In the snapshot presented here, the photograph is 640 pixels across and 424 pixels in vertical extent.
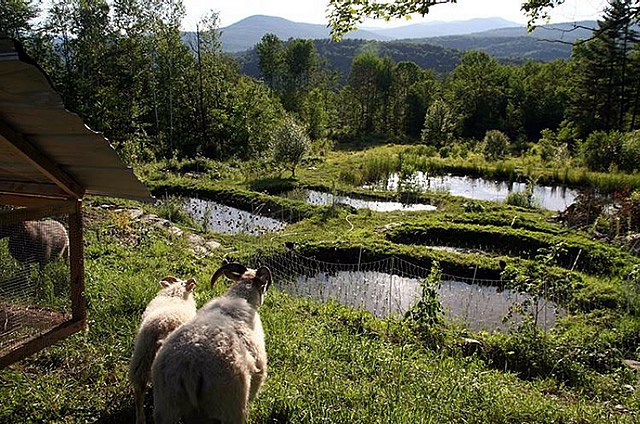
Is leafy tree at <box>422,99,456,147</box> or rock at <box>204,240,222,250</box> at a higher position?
leafy tree at <box>422,99,456,147</box>

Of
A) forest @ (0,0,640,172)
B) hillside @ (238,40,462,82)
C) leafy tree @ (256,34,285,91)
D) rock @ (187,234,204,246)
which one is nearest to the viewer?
rock @ (187,234,204,246)

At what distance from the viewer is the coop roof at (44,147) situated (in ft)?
8.30

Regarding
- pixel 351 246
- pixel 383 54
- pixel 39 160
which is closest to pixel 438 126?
pixel 351 246

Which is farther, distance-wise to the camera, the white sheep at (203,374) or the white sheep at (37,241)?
the white sheep at (37,241)

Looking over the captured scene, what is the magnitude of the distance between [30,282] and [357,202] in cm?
1398

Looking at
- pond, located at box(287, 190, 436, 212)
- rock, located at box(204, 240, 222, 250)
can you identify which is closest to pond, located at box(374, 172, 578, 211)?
pond, located at box(287, 190, 436, 212)

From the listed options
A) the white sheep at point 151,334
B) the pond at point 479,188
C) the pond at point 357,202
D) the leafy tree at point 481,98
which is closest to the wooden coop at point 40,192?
the white sheep at point 151,334

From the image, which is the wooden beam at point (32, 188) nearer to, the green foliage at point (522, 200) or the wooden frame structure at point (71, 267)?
the wooden frame structure at point (71, 267)

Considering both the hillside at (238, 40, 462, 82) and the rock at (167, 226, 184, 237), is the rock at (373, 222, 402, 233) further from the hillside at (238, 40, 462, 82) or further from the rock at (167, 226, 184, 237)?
the hillside at (238, 40, 462, 82)

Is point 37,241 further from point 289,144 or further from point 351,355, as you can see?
point 289,144

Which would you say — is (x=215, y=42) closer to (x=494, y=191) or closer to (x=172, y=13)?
(x=172, y=13)

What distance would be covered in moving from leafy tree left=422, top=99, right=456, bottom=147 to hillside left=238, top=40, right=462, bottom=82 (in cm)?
8958

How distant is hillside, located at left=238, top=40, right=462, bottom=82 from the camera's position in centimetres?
13006

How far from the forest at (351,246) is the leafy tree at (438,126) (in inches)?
7.3
